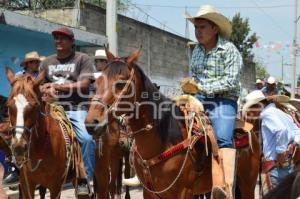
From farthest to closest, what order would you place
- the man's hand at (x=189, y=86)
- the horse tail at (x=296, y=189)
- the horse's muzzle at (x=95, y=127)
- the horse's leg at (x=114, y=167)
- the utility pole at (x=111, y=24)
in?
the utility pole at (x=111, y=24) < the horse's leg at (x=114, y=167) < the man's hand at (x=189, y=86) < the horse's muzzle at (x=95, y=127) < the horse tail at (x=296, y=189)

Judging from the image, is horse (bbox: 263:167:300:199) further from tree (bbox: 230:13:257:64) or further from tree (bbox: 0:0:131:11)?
tree (bbox: 230:13:257:64)

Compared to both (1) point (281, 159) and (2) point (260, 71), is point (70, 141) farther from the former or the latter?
(2) point (260, 71)

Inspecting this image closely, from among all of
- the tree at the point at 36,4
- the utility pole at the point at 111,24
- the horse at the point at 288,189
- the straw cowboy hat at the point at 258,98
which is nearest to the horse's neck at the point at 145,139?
the straw cowboy hat at the point at 258,98

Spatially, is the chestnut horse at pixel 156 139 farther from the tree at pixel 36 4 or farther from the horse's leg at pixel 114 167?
the tree at pixel 36 4

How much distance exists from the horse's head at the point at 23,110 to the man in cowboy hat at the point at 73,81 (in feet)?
2.51

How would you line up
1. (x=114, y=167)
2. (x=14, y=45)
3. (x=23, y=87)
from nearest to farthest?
(x=23, y=87)
(x=114, y=167)
(x=14, y=45)

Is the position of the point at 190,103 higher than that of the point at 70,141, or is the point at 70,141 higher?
the point at 190,103

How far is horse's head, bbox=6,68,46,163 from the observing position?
17.0 ft

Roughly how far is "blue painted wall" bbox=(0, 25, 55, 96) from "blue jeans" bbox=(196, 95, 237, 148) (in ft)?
20.6

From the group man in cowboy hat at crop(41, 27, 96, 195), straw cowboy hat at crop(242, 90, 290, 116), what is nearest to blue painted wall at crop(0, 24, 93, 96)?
man in cowboy hat at crop(41, 27, 96, 195)

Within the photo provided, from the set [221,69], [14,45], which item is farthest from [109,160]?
[14,45]

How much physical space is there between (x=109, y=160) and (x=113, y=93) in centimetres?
314

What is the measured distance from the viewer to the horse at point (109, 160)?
24.6 ft

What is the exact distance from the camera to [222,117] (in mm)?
5676
